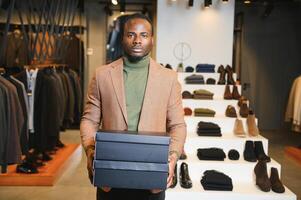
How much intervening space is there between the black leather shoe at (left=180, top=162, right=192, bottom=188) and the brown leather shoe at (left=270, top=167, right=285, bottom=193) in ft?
2.45

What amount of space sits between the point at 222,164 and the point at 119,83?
2312 millimetres

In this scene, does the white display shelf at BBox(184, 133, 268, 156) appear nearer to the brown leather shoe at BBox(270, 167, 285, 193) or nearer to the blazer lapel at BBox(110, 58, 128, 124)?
the brown leather shoe at BBox(270, 167, 285, 193)

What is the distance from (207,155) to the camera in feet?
12.2

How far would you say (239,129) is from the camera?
4090 mm

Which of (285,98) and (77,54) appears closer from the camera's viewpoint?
(77,54)

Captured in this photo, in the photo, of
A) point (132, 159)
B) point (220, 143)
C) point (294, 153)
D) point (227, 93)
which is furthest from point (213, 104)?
point (132, 159)

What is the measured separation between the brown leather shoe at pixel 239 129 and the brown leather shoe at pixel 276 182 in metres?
0.61

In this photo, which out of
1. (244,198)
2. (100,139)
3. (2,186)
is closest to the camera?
(100,139)

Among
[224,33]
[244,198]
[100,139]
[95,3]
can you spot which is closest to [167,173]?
[100,139]

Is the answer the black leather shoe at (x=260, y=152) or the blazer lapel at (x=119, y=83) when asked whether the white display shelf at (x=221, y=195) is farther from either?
the blazer lapel at (x=119, y=83)

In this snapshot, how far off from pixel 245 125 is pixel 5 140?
8.30 feet

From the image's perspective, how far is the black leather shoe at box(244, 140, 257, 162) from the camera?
12.2 feet

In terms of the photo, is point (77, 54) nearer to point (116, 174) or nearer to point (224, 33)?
point (224, 33)

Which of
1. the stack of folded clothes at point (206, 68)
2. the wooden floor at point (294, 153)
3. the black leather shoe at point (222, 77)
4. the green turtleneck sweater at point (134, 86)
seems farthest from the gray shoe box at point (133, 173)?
the wooden floor at point (294, 153)
